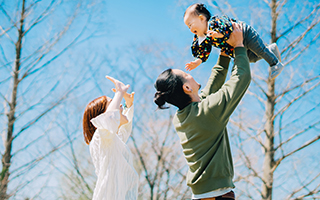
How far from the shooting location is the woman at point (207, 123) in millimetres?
1434

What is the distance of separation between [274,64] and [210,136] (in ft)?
2.62

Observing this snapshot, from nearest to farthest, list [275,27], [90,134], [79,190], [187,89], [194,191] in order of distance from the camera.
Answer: [194,191]
[187,89]
[90,134]
[275,27]
[79,190]

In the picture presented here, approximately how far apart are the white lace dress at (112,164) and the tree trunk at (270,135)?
123 inches

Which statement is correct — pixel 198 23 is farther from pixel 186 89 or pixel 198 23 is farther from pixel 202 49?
pixel 186 89

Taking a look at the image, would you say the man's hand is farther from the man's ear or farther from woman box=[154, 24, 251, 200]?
the man's ear

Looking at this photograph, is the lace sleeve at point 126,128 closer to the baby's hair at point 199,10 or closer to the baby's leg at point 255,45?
the baby's hair at point 199,10

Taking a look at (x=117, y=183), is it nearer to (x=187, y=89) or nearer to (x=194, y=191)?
(x=194, y=191)

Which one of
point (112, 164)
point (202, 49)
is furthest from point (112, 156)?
point (202, 49)

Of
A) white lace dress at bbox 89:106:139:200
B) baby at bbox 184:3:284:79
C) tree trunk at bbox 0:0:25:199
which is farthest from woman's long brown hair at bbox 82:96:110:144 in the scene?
tree trunk at bbox 0:0:25:199

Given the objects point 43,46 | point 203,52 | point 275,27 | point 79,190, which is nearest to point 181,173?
point 79,190

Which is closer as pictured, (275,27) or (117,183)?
(117,183)

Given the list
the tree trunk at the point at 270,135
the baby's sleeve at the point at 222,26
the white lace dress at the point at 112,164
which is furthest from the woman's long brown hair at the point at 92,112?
the tree trunk at the point at 270,135

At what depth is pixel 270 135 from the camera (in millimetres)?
4852

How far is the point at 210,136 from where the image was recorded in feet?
4.89
